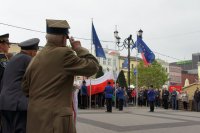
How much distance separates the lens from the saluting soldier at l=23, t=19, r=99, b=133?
3341 millimetres

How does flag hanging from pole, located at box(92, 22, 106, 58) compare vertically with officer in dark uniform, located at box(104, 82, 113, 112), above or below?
above

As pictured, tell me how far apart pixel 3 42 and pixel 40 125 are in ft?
8.75

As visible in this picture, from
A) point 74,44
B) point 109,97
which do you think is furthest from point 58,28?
point 109,97

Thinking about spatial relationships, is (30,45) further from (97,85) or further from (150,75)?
(150,75)

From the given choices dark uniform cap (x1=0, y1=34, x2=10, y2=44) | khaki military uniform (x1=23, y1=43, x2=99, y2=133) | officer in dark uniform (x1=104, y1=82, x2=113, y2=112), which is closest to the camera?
khaki military uniform (x1=23, y1=43, x2=99, y2=133)

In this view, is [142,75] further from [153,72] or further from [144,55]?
[144,55]

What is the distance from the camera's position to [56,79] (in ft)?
11.2

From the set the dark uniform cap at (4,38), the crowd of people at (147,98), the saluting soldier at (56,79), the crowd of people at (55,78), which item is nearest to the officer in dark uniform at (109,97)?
the crowd of people at (147,98)

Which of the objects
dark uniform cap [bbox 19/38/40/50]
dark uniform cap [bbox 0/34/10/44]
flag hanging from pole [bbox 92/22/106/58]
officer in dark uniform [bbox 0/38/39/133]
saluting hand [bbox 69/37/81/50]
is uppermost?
flag hanging from pole [bbox 92/22/106/58]

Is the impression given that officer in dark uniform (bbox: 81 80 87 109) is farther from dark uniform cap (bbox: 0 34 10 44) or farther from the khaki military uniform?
the khaki military uniform

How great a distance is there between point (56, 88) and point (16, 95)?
1.18 meters

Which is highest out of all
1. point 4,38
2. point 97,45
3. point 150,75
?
point 150,75

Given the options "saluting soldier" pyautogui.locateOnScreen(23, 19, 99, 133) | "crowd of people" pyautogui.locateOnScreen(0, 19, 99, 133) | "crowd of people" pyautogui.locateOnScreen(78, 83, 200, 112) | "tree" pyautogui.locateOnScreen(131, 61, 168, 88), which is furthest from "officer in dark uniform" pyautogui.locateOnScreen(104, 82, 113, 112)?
"tree" pyautogui.locateOnScreen(131, 61, 168, 88)

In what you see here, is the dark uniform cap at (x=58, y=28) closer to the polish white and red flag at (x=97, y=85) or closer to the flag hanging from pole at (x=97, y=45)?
the flag hanging from pole at (x=97, y=45)
